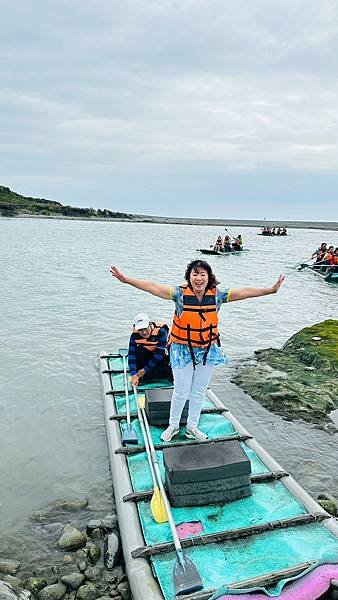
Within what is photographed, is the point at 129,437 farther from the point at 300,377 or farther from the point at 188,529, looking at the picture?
the point at 300,377

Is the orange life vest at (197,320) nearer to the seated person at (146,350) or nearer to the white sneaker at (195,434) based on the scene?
the white sneaker at (195,434)

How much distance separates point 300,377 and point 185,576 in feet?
24.0

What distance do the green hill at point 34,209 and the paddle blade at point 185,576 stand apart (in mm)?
99593

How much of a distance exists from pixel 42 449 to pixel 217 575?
439 cm

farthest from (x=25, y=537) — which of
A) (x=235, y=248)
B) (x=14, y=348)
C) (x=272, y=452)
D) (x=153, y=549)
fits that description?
(x=235, y=248)

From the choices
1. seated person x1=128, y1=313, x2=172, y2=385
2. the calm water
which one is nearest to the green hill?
the calm water

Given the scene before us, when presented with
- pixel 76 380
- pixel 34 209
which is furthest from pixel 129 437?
pixel 34 209

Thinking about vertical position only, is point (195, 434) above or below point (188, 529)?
above

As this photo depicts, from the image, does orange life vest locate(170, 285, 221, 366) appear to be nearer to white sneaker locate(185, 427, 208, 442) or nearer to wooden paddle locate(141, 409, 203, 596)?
white sneaker locate(185, 427, 208, 442)

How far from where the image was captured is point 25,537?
5.68m

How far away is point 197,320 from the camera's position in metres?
5.62

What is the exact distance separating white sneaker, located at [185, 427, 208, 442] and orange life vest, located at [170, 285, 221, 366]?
1318 millimetres

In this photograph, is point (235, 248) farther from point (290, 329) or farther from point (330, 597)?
point (330, 597)

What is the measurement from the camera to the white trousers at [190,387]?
5836 mm
